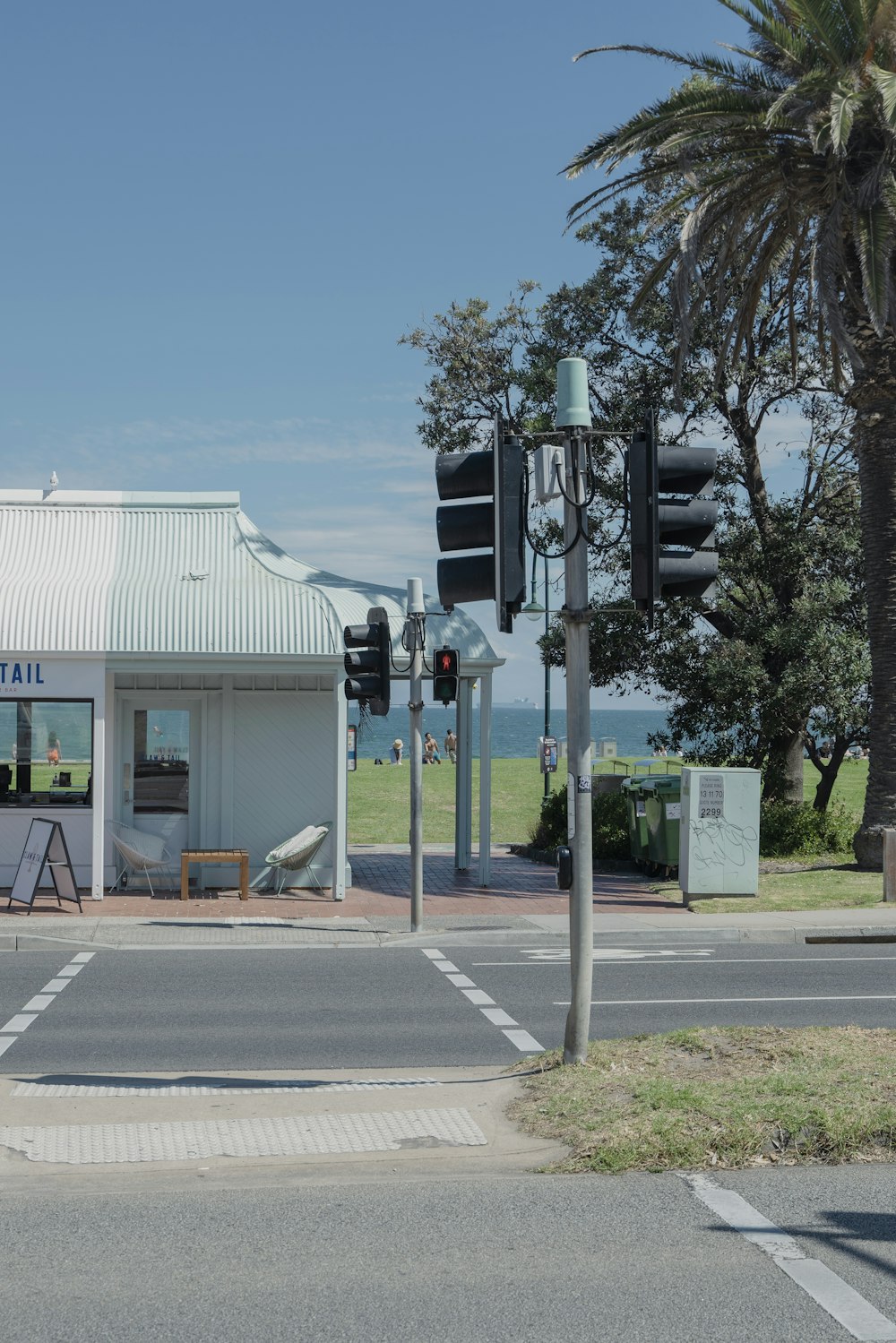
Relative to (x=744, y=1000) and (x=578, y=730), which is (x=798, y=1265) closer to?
(x=578, y=730)

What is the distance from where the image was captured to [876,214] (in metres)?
17.4

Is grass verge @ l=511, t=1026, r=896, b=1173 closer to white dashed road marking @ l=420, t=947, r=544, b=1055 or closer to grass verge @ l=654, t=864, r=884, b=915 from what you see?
white dashed road marking @ l=420, t=947, r=544, b=1055

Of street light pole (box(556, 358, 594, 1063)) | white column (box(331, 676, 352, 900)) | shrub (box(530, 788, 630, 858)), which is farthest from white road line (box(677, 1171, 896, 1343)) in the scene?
shrub (box(530, 788, 630, 858))

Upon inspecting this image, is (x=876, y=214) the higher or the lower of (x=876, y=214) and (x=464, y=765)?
the higher

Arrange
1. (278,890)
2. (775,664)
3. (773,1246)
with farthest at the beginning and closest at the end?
1. (775,664)
2. (278,890)
3. (773,1246)

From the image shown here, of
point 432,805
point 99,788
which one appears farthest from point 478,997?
point 432,805

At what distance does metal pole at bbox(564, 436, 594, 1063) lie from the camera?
8008 mm

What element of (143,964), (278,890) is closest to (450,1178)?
(143,964)

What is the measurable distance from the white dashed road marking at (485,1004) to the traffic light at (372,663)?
2.83 metres

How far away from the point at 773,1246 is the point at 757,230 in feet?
54.1

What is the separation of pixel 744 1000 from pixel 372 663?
19.3 feet

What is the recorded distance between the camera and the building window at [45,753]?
18703 millimetres

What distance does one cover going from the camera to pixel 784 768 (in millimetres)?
24484

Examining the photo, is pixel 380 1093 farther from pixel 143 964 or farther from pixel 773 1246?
pixel 143 964
